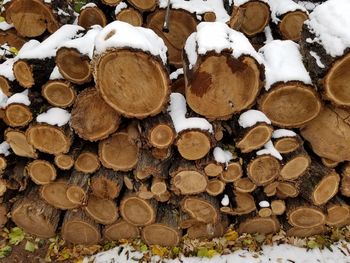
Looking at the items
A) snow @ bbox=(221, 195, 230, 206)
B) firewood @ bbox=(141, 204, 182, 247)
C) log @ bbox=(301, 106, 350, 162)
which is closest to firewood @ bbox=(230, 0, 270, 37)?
log @ bbox=(301, 106, 350, 162)

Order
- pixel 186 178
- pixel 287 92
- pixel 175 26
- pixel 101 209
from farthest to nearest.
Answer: pixel 175 26, pixel 101 209, pixel 186 178, pixel 287 92

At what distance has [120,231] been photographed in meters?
3.23

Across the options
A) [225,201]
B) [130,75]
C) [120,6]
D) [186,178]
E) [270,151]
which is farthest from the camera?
[120,6]

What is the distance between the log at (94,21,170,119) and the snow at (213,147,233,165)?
581mm

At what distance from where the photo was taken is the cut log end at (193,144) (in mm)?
2412

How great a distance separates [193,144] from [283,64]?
860 millimetres

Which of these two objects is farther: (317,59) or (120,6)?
(120,6)

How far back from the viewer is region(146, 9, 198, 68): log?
124 inches

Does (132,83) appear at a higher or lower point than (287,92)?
higher

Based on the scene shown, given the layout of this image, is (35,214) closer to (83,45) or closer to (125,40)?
(83,45)

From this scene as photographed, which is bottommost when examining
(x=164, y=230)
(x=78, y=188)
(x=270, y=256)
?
(x=270, y=256)

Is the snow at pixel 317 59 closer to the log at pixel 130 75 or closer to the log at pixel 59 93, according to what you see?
the log at pixel 130 75

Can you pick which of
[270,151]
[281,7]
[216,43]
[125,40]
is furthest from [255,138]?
[281,7]

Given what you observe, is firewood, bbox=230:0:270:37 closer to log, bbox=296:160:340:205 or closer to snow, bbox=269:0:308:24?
snow, bbox=269:0:308:24
